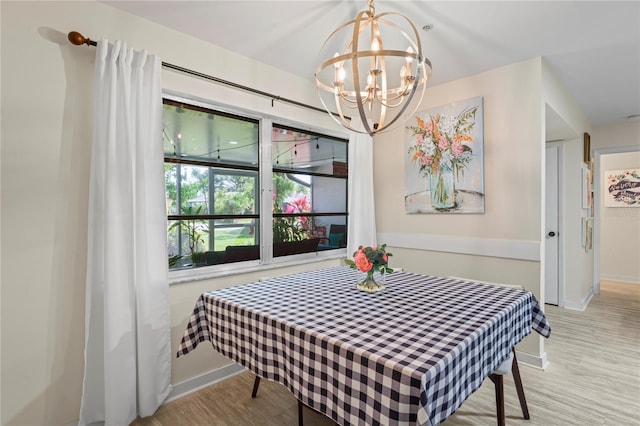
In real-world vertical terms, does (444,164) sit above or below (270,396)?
above

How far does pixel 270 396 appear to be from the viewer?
2.25 meters

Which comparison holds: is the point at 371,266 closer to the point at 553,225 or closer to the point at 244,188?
the point at 244,188

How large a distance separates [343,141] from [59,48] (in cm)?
248

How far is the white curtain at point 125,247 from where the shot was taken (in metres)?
1.85

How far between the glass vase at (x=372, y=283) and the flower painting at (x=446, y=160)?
1.53 metres

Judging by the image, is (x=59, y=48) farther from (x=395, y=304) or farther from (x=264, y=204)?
(x=395, y=304)

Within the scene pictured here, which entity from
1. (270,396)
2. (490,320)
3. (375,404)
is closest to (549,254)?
(490,320)

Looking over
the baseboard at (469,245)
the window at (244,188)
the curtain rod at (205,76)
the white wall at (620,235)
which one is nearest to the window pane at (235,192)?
the window at (244,188)

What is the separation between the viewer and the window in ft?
7.79

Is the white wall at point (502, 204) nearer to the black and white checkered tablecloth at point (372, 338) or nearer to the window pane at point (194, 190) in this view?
the black and white checkered tablecloth at point (372, 338)

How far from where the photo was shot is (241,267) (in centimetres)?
269

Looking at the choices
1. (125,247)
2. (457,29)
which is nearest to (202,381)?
(125,247)

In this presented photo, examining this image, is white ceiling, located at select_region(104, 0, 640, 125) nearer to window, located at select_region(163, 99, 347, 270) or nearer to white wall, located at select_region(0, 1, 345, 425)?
white wall, located at select_region(0, 1, 345, 425)

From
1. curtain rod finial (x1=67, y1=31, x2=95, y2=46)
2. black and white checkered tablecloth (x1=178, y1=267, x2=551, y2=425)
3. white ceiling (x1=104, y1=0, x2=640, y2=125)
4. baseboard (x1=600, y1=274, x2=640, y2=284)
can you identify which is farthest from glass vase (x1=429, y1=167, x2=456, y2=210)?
baseboard (x1=600, y1=274, x2=640, y2=284)
